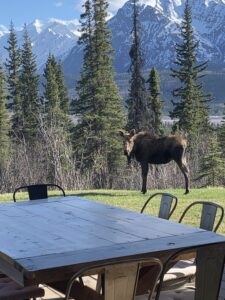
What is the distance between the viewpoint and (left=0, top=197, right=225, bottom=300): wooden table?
3.33 m

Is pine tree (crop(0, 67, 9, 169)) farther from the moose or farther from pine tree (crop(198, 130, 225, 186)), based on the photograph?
the moose

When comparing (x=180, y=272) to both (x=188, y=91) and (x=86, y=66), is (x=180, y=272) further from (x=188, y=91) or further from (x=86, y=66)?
(x=188, y=91)

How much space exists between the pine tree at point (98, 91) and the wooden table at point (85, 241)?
3452cm

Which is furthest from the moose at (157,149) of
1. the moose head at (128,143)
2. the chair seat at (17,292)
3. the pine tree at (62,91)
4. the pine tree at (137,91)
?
the pine tree at (62,91)

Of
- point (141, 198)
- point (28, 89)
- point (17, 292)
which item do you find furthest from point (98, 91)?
point (17, 292)

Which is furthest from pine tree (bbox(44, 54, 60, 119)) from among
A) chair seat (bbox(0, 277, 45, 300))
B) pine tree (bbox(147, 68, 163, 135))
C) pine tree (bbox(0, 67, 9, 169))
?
chair seat (bbox(0, 277, 45, 300))

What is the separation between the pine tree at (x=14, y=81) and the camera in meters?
47.6

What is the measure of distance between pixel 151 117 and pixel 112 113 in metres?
3.24

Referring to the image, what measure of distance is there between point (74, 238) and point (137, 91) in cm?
3341

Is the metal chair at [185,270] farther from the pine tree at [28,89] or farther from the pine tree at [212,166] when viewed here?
the pine tree at [28,89]

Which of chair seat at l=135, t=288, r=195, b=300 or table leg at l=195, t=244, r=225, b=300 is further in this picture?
chair seat at l=135, t=288, r=195, b=300

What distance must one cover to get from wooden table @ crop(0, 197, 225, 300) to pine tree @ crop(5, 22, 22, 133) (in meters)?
41.8

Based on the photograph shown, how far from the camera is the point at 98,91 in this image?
41.5 m

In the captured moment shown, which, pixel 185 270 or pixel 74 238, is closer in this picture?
pixel 74 238
